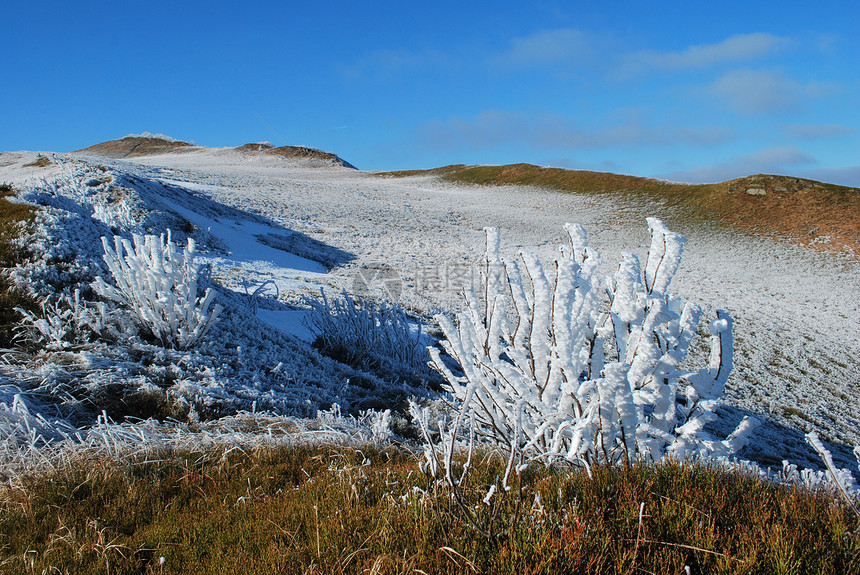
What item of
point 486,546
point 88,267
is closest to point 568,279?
point 486,546

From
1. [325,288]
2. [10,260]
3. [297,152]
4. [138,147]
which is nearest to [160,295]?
[10,260]

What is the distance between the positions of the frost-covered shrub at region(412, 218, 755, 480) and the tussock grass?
4046 millimetres

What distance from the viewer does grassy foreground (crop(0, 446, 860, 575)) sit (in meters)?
1.58

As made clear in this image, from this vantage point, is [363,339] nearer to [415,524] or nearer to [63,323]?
[63,323]

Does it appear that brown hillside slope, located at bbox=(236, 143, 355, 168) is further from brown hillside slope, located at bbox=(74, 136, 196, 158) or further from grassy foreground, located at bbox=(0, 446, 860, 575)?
grassy foreground, located at bbox=(0, 446, 860, 575)

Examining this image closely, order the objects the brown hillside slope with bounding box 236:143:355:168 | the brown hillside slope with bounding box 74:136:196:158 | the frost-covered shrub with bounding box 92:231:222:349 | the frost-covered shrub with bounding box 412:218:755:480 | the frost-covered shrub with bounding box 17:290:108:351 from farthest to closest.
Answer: the brown hillside slope with bounding box 74:136:196:158 < the brown hillside slope with bounding box 236:143:355:168 < the frost-covered shrub with bounding box 92:231:222:349 < the frost-covered shrub with bounding box 17:290:108:351 < the frost-covered shrub with bounding box 412:218:755:480

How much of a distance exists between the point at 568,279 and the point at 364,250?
12.4 m

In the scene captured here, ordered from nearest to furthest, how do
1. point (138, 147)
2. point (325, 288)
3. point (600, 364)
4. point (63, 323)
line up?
point (600, 364) → point (63, 323) → point (325, 288) → point (138, 147)

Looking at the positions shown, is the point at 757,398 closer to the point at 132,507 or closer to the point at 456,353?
the point at 456,353

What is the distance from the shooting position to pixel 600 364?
2.60 metres

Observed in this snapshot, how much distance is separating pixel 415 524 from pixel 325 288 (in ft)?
25.6

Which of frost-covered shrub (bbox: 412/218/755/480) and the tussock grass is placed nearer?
frost-covered shrub (bbox: 412/218/755/480)

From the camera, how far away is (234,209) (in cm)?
1703

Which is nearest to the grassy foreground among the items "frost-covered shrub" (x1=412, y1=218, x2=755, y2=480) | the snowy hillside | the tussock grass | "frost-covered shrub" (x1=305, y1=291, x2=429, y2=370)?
"frost-covered shrub" (x1=412, y1=218, x2=755, y2=480)
